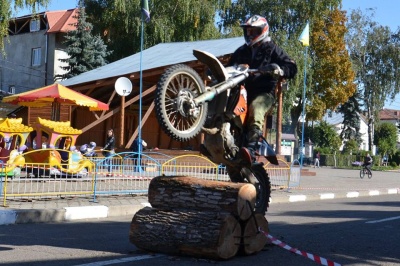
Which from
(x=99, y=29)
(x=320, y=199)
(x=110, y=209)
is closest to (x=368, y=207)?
(x=320, y=199)

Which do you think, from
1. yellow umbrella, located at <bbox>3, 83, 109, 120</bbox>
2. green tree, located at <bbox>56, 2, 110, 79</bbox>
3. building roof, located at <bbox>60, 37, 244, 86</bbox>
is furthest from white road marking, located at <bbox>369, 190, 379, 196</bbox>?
green tree, located at <bbox>56, 2, 110, 79</bbox>

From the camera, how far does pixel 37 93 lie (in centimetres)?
1841

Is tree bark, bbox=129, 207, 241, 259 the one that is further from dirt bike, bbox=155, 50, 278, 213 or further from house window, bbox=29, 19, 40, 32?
house window, bbox=29, 19, 40, 32

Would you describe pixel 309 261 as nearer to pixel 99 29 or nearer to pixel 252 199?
pixel 252 199

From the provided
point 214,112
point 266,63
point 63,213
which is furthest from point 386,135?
point 214,112

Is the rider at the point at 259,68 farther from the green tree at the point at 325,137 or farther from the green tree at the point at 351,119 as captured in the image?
the green tree at the point at 351,119

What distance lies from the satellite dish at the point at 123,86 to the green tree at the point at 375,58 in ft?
145

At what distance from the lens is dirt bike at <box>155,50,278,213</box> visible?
22.0 ft

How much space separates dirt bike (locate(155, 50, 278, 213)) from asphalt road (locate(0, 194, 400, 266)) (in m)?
1.10

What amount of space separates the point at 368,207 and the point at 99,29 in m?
29.3

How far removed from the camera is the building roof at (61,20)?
44.0 metres

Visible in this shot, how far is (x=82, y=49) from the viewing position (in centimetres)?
3762

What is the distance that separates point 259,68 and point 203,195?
193cm

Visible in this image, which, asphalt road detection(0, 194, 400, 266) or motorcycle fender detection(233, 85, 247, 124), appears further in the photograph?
motorcycle fender detection(233, 85, 247, 124)
